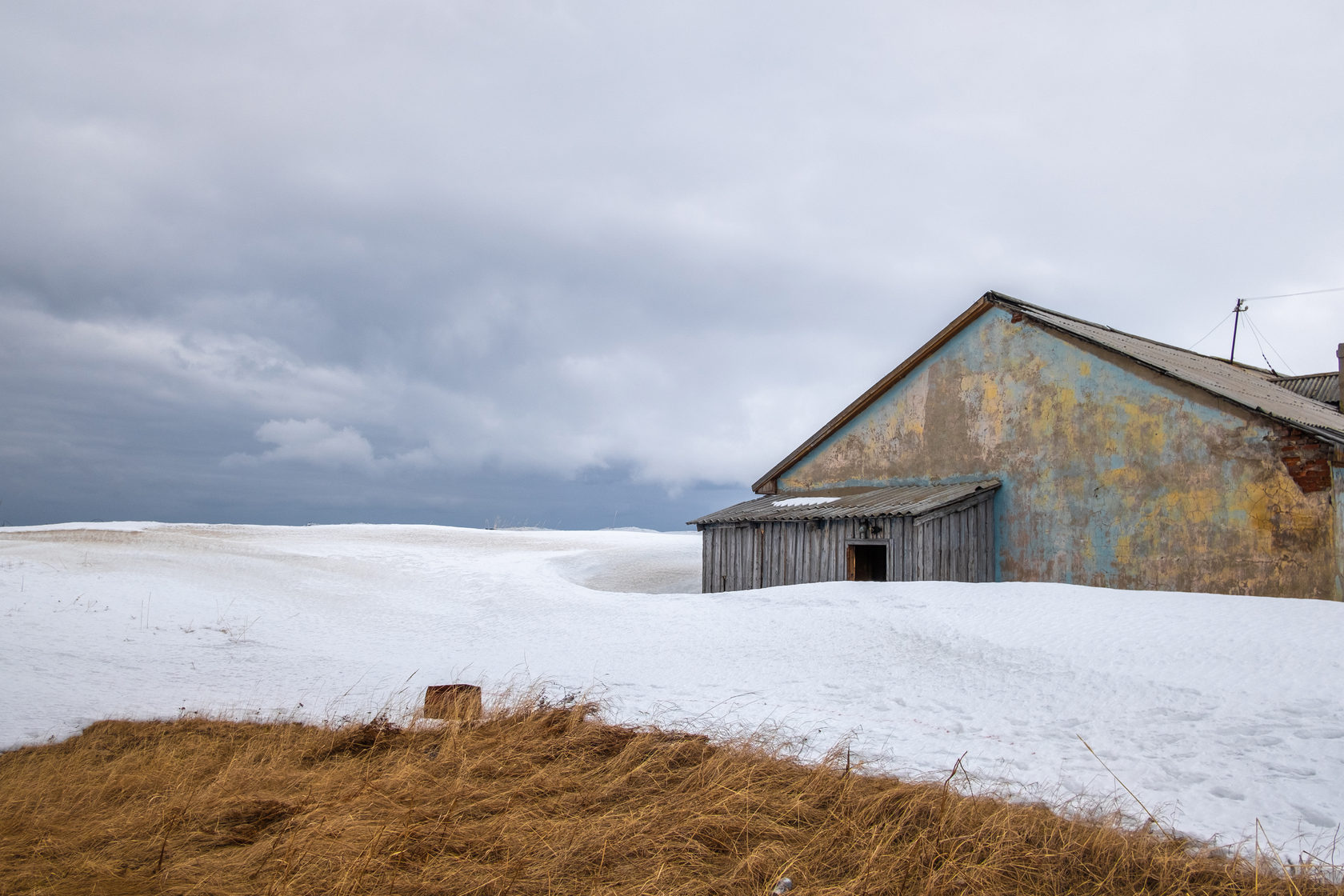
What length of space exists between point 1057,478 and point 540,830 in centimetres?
1242

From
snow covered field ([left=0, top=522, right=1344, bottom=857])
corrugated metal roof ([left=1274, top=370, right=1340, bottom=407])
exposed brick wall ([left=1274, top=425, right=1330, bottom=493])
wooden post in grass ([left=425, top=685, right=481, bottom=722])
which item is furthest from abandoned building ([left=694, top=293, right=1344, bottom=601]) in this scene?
wooden post in grass ([left=425, top=685, right=481, bottom=722])

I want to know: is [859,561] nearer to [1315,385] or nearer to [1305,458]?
[1305,458]

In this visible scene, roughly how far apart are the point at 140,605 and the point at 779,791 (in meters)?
11.0

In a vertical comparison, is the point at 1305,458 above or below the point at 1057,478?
above

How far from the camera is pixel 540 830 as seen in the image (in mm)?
4711

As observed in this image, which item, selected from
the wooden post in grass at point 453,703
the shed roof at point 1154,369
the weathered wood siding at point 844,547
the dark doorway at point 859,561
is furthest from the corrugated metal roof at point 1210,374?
the wooden post in grass at point 453,703

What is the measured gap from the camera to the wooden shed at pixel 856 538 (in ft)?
47.5

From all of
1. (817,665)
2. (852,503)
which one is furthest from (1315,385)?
(817,665)

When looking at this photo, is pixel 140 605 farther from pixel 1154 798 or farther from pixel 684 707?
pixel 1154 798

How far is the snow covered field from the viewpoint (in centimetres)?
638

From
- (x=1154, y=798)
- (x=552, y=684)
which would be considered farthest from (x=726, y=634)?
(x=1154, y=798)

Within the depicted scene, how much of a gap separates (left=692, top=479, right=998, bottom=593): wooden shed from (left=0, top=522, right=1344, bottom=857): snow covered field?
134 cm

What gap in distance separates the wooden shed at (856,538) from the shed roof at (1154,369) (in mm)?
1748

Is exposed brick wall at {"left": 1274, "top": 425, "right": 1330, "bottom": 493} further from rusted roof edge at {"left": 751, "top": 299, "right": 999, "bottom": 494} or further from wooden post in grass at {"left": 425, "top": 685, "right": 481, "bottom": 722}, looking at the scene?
wooden post in grass at {"left": 425, "top": 685, "right": 481, "bottom": 722}
